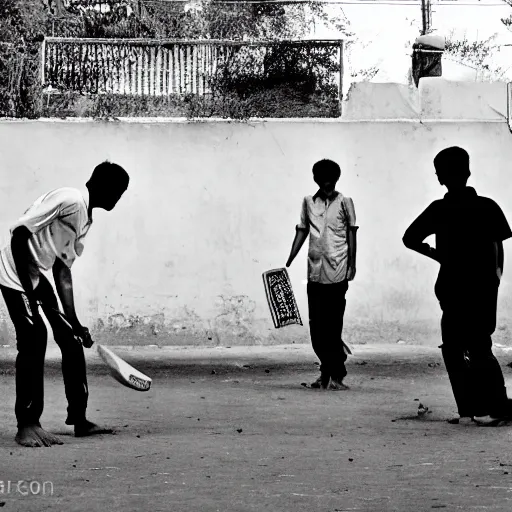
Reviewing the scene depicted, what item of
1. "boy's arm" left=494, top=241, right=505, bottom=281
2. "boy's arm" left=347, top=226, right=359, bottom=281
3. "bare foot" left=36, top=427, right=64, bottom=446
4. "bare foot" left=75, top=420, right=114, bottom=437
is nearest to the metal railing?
"boy's arm" left=347, top=226, right=359, bottom=281

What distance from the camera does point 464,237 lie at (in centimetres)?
793

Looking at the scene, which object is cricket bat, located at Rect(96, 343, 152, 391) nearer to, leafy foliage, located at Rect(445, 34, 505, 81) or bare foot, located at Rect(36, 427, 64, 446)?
bare foot, located at Rect(36, 427, 64, 446)

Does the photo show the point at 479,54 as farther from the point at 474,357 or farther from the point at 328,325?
the point at 474,357

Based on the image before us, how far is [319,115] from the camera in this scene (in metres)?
13.3

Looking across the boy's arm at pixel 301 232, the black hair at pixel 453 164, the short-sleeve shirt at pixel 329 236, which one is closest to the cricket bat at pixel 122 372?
the black hair at pixel 453 164

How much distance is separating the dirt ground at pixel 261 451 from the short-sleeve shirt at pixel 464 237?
90cm

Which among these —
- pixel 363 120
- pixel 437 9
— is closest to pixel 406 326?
pixel 363 120

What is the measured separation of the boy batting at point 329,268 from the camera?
32.8ft

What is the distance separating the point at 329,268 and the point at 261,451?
3510 mm

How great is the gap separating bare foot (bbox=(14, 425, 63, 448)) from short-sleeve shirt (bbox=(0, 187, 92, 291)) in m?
0.79

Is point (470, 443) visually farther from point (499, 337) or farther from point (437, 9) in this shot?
point (437, 9)

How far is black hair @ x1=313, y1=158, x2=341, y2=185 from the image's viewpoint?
10.1 metres

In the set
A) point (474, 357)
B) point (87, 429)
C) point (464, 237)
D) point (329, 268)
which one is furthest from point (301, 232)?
point (87, 429)

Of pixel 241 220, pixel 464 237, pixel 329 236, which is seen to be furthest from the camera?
pixel 241 220
